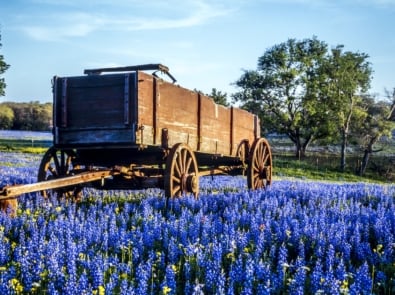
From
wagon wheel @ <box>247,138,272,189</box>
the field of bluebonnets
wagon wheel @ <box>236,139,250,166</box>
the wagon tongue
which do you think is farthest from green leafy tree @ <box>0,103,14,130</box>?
the field of bluebonnets

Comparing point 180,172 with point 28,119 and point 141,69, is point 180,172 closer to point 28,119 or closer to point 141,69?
point 141,69

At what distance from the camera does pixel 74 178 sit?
7.49m

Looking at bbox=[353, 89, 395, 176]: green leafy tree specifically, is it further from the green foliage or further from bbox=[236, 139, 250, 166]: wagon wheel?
bbox=[236, 139, 250, 166]: wagon wheel

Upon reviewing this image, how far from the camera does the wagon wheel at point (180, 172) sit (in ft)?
27.5

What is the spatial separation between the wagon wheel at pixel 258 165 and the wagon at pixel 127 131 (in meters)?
1.79

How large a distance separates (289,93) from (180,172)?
1759 inches

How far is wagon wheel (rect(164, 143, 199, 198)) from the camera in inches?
330

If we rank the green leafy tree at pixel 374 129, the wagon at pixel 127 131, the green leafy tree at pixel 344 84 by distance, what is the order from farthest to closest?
the green leafy tree at pixel 344 84 < the green leafy tree at pixel 374 129 < the wagon at pixel 127 131

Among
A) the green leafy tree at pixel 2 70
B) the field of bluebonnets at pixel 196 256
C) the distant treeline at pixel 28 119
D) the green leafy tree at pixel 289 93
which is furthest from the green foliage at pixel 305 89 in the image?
the field of bluebonnets at pixel 196 256

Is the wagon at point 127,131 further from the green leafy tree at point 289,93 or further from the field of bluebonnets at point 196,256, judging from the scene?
the green leafy tree at point 289,93

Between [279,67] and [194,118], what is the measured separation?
4447 centimetres

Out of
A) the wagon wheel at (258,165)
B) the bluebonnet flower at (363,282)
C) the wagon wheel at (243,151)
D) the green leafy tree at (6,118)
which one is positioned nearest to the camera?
the bluebonnet flower at (363,282)

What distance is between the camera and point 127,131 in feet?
26.1

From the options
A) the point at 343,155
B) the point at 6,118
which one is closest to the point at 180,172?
the point at 343,155
